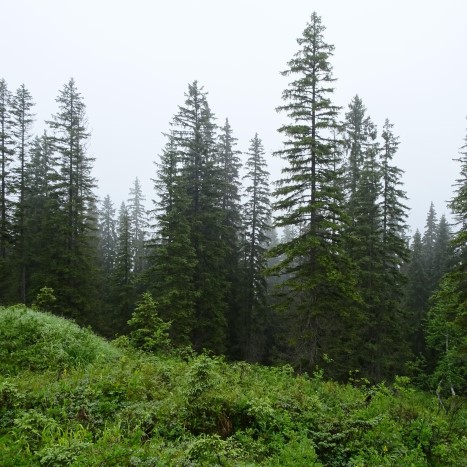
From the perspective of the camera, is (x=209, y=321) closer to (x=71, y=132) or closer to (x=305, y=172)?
(x=305, y=172)

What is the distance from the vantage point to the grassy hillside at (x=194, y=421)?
17.3 feet

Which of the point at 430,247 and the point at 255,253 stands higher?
the point at 430,247

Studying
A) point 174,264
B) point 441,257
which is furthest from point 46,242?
point 441,257

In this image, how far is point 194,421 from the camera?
6.55 m

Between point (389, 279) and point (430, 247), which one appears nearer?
point (389, 279)

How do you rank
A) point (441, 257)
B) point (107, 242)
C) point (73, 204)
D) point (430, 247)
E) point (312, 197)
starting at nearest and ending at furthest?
point (312, 197), point (73, 204), point (441, 257), point (107, 242), point (430, 247)

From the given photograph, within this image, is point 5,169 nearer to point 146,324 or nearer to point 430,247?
point 146,324

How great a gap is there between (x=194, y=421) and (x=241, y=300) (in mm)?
24559

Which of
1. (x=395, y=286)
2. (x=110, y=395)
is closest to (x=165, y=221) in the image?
(x=395, y=286)

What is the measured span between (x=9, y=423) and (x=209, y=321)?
20.0 meters

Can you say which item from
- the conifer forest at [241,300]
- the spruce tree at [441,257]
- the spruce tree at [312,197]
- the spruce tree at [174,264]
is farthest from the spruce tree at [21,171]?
the spruce tree at [441,257]

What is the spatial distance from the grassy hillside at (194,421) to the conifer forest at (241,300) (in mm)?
41

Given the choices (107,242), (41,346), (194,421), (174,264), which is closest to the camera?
(194,421)

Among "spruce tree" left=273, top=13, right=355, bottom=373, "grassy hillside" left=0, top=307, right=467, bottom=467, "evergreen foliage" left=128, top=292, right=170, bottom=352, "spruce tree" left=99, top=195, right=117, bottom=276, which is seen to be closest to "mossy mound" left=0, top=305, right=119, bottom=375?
"grassy hillside" left=0, top=307, right=467, bottom=467
